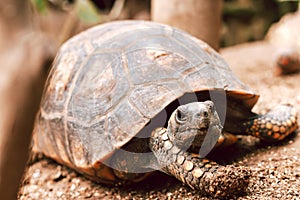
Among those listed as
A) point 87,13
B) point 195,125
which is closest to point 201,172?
point 195,125

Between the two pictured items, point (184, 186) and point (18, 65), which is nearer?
point (18, 65)

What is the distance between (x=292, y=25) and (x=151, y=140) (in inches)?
201

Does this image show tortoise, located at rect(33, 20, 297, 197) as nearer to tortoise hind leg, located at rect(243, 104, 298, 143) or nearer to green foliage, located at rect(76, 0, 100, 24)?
tortoise hind leg, located at rect(243, 104, 298, 143)

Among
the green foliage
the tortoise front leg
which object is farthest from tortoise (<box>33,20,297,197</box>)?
the green foliage

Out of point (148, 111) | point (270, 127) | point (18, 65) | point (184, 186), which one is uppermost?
point (18, 65)

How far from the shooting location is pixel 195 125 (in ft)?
6.25

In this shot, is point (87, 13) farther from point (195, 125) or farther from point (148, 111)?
point (195, 125)

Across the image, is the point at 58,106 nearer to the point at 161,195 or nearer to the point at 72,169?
the point at 72,169

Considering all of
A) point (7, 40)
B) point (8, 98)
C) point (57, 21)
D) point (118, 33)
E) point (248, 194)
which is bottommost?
point (57, 21)

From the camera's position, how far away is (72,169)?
269cm

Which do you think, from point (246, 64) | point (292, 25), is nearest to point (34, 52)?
point (246, 64)

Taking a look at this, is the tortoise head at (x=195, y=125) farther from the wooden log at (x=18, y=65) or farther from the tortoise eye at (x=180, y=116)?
the wooden log at (x=18, y=65)

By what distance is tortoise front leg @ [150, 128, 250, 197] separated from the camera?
1.88m

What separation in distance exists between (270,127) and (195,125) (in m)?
0.68
